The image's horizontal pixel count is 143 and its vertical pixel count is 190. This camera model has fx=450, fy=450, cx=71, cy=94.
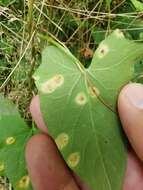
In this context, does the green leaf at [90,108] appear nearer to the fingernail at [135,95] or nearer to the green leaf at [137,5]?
the fingernail at [135,95]

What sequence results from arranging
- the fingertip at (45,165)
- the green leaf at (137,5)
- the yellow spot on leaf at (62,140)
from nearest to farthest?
the yellow spot on leaf at (62,140) < the fingertip at (45,165) < the green leaf at (137,5)

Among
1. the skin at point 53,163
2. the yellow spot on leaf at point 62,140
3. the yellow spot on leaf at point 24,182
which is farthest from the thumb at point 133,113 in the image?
the yellow spot on leaf at point 24,182

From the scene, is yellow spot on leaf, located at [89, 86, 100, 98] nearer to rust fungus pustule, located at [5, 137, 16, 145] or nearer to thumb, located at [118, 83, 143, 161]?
thumb, located at [118, 83, 143, 161]

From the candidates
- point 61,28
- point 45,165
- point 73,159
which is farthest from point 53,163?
point 61,28

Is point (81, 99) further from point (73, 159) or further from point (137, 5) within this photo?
point (137, 5)

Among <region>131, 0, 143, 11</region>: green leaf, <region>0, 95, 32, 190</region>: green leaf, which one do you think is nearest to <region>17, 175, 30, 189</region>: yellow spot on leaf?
<region>0, 95, 32, 190</region>: green leaf

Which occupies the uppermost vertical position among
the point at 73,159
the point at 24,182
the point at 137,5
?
the point at 137,5
